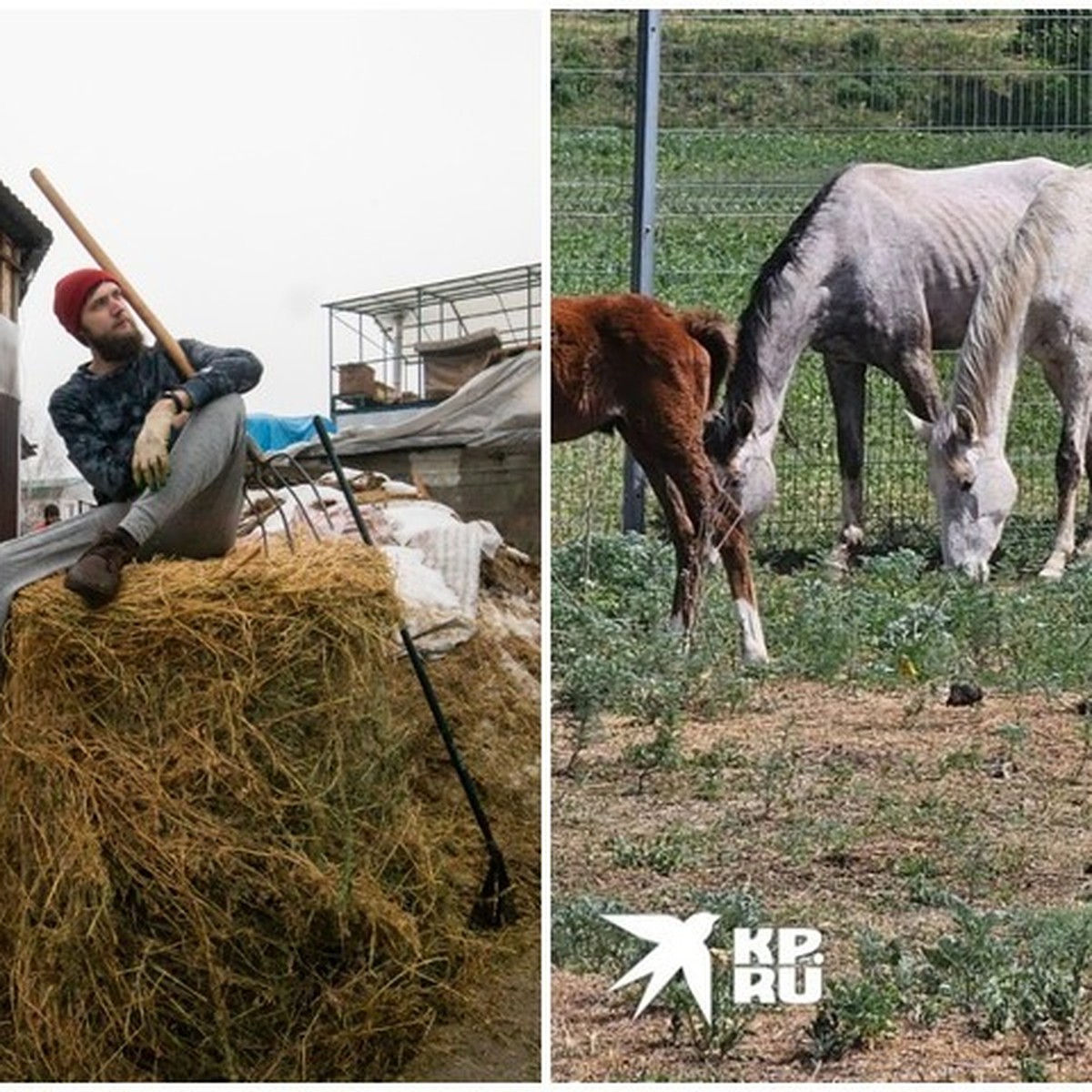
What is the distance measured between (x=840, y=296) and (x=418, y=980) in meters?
2.08

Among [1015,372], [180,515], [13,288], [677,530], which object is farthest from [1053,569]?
[13,288]

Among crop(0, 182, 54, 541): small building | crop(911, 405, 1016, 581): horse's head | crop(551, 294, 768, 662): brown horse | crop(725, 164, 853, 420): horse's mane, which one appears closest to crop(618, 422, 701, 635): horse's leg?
crop(551, 294, 768, 662): brown horse

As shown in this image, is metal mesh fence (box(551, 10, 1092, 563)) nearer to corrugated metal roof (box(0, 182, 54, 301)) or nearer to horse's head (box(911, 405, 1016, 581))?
horse's head (box(911, 405, 1016, 581))

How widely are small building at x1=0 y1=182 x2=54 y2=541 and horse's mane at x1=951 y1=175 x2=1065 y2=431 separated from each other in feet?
7.84

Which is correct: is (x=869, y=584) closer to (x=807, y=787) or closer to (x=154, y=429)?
(x=807, y=787)

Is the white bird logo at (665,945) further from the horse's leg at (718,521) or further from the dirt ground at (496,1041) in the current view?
the horse's leg at (718,521)

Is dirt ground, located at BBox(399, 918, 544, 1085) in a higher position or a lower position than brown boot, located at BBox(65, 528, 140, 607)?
lower

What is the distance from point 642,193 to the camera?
5.82m

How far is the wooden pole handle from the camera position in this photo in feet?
18.1

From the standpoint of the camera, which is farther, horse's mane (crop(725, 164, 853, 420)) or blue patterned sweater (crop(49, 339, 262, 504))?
horse's mane (crop(725, 164, 853, 420))

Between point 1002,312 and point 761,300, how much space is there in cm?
64

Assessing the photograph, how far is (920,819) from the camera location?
570 cm

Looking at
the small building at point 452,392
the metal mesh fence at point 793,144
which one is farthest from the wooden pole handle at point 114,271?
the metal mesh fence at point 793,144

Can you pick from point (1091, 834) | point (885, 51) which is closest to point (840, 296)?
point (885, 51)
